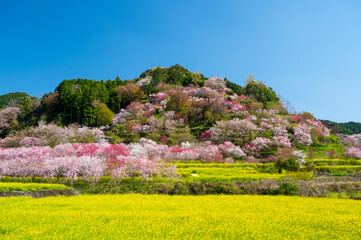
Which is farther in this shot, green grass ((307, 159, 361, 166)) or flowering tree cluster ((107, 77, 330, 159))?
flowering tree cluster ((107, 77, 330, 159))

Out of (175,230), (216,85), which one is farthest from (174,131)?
(175,230)

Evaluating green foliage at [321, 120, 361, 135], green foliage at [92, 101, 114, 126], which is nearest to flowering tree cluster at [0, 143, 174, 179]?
green foliage at [92, 101, 114, 126]

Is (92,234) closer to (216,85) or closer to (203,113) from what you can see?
(203,113)

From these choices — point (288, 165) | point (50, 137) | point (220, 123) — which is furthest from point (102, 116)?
point (288, 165)

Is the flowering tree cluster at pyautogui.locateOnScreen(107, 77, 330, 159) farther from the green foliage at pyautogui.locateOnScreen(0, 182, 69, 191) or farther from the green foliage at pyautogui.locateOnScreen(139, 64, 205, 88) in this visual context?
the green foliage at pyautogui.locateOnScreen(0, 182, 69, 191)

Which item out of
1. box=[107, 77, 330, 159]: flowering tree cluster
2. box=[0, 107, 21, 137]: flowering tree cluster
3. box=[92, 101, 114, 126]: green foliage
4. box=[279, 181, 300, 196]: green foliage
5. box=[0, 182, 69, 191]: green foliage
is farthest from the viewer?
box=[0, 107, 21, 137]: flowering tree cluster

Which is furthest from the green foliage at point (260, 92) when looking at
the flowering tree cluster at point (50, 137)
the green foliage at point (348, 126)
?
the flowering tree cluster at point (50, 137)

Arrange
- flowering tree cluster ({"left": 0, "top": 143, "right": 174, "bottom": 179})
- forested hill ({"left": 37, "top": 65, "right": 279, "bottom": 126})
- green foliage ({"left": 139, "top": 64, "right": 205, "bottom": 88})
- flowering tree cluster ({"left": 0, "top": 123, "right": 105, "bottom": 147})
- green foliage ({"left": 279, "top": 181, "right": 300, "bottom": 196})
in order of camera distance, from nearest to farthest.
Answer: green foliage ({"left": 279, "top": 181, "right": 300, "bottom": 196}), flowering tree cluster ({"left": 0, "top": 143, "right": 174, "bottom": 179}), flowering tree cluster ({"left": 0, "top": 123, "right": 105, "bottom": 147}), forested hill ({"left": 37, "top": 65, "right": 279, "bottom": 126}), green foliage ({"left": 139, "top": 64, "right": 205, "bottom": 88})

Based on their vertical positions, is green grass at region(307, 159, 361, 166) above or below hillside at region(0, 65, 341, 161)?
below

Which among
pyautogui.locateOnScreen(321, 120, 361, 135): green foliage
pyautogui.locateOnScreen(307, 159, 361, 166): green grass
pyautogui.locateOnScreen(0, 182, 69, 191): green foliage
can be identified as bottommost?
pyautogui.locateOnScreen(0, 182, 69, 191): green foliage

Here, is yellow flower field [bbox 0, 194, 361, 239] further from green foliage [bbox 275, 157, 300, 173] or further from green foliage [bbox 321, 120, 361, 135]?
green foliage [bbox 321, 120, 361, 135]

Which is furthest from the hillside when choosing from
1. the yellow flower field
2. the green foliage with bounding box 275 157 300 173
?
the yellow flower field

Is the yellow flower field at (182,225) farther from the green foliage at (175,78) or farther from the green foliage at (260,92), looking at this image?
the green foliage at (175,78)

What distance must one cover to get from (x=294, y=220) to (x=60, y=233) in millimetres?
8955
